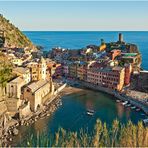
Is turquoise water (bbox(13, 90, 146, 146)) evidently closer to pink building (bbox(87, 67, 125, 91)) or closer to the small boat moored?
the small boat moored

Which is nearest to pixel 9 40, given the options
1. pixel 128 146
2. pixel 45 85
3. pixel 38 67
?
pixel 38 67

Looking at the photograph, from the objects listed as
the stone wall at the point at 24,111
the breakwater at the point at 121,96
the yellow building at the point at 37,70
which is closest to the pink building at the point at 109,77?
the breakwater at the point at 121,96

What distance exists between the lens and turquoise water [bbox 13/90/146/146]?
3139 centimetres

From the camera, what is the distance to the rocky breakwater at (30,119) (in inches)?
1125

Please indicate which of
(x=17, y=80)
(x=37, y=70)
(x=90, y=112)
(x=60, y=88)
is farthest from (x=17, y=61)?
(x=90, y=112)

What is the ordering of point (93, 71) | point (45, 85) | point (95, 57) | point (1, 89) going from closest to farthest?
point (1, 89)
point (45, 85)
point (93, 71)
point (95, 57)

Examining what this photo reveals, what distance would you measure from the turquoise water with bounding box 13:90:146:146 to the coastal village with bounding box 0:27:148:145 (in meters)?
1.15

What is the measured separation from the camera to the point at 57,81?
50.3 meters

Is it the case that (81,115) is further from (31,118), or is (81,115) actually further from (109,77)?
(109,77)

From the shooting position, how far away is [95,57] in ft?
191

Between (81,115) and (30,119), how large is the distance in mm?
5564

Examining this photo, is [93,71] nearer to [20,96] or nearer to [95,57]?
[95,57]

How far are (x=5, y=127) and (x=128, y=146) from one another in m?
16.1

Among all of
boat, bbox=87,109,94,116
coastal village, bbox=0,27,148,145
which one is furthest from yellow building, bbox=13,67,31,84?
boat, bbox=87,109,94,116
